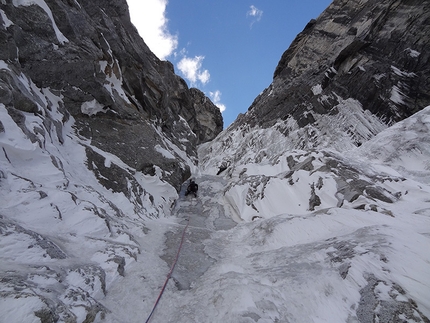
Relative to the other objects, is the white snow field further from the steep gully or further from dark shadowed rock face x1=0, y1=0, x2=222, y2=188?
dark shadowed rock face x1=0, y1=0, x2=222, y2=188

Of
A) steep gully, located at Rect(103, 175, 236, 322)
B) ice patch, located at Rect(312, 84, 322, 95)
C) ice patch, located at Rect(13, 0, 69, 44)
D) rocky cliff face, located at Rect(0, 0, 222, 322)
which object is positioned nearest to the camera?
rocky cliff face, located at Rect(0, 0, 222, 322)

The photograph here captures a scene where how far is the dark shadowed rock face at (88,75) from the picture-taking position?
12.2 m

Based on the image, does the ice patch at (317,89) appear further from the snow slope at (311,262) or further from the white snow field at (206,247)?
the snow slope at (311,262)

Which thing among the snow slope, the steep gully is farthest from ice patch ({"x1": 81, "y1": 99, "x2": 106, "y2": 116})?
the snow slope

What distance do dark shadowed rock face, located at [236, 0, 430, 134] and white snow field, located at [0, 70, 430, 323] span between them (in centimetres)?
1473

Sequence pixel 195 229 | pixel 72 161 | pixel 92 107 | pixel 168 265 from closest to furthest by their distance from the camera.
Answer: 1. pixel 168 265
2. pixel 195 229
3. pixel 72 161
4. pixel 92 107

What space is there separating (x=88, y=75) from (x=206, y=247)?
1392 cm

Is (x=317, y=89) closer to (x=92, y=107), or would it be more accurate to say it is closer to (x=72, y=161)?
(x=92, y=107)

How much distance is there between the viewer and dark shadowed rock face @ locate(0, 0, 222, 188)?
12195 millimetres

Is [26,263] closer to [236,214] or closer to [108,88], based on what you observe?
[236,214]

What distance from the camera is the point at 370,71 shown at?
28312mm

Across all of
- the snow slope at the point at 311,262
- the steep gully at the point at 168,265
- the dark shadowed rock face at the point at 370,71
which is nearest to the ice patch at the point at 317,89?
the dark shadowed rock face at the point at 370,71

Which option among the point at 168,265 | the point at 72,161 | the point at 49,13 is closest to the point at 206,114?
the point at 49,13

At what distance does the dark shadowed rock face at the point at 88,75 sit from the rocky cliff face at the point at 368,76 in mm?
18135
